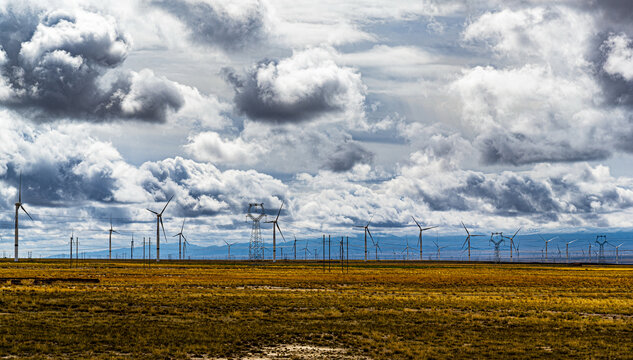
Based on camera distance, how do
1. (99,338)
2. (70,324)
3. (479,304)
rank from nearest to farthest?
1. (99,338)
2. (70,324)
3. (479,304)

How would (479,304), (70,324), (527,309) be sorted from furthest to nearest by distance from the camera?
(479,304)
(527,309)
(70,324)

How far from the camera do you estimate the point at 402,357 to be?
3738 cm

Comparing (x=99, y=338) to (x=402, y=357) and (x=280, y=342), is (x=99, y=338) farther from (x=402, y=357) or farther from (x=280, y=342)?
(x=402, y=357)

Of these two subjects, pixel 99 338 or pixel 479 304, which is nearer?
pixel 99 338

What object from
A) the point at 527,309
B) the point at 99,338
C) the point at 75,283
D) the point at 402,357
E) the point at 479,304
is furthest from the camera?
the point at 75,283

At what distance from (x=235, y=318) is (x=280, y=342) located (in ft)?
40.4

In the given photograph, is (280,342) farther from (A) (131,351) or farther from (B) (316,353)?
(A) (131,351)

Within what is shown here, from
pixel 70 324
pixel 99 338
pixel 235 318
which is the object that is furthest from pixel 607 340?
pixel 70 324

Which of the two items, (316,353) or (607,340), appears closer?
(316,353)

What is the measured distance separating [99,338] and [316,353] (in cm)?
1327

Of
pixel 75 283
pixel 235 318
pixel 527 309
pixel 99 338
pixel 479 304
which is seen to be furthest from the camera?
pixel 75 283

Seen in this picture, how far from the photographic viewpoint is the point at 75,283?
323ft

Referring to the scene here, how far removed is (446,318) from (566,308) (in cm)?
1704

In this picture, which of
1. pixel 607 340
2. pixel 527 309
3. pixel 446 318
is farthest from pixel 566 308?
pixel 607 340
